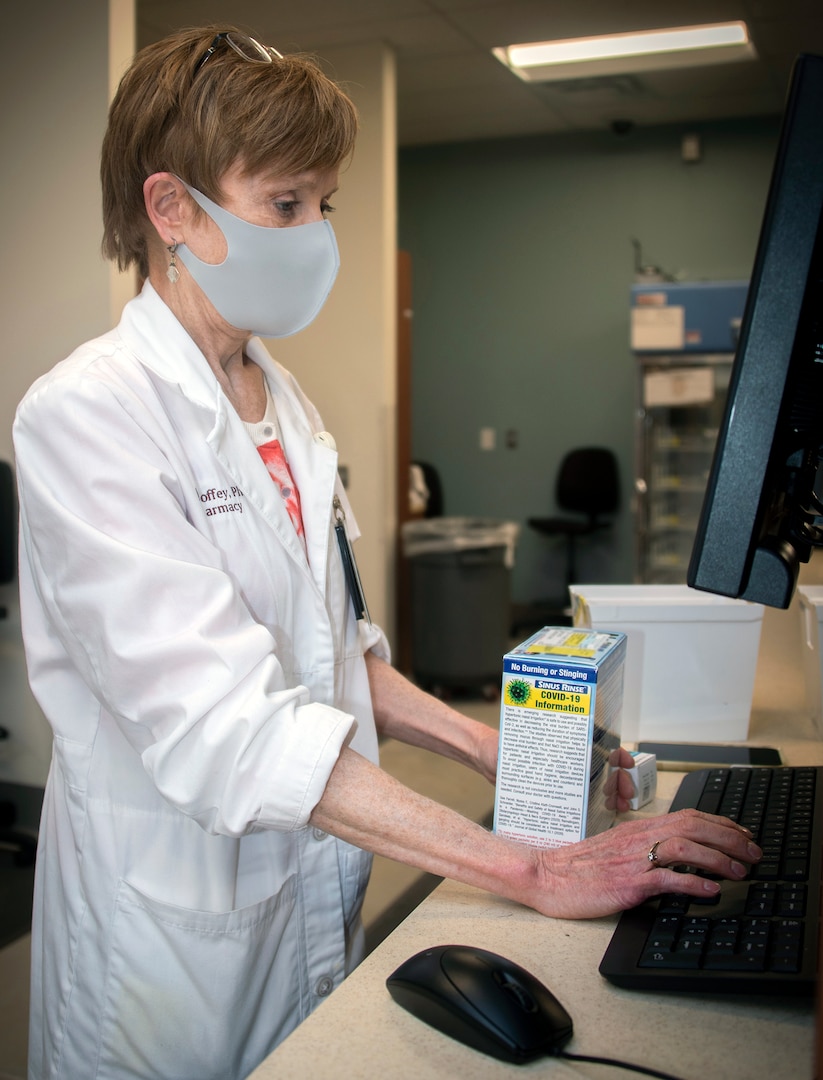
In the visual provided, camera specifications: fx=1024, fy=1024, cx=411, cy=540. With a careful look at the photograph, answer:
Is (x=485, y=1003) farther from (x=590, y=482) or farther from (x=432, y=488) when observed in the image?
(x=432, y=488)

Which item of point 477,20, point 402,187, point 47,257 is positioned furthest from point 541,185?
point 47,257

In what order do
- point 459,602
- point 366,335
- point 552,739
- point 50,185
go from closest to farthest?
point 552,739, point 50,185, point 366,335, point 459,602

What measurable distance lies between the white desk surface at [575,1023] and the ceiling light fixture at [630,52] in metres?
4.52

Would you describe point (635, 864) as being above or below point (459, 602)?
above

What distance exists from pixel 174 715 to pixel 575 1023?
0.40 m

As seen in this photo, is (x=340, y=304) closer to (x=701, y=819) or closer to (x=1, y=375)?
(x=1, y=375)

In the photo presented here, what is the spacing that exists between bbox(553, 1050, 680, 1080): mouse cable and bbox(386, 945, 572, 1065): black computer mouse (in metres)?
0.01

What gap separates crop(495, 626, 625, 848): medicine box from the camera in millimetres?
919

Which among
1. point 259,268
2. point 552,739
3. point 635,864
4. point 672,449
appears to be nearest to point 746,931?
point 635,864

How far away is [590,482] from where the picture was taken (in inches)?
247

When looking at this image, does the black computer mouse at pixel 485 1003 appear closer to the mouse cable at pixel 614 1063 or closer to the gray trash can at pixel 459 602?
the mouse cable at pixel 614 1063

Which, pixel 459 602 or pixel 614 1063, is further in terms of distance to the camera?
pixel 459 602

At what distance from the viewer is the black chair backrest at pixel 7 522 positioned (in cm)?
315

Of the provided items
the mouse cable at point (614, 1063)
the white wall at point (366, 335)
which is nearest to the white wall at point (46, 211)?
the white wall at point (366, 335)
